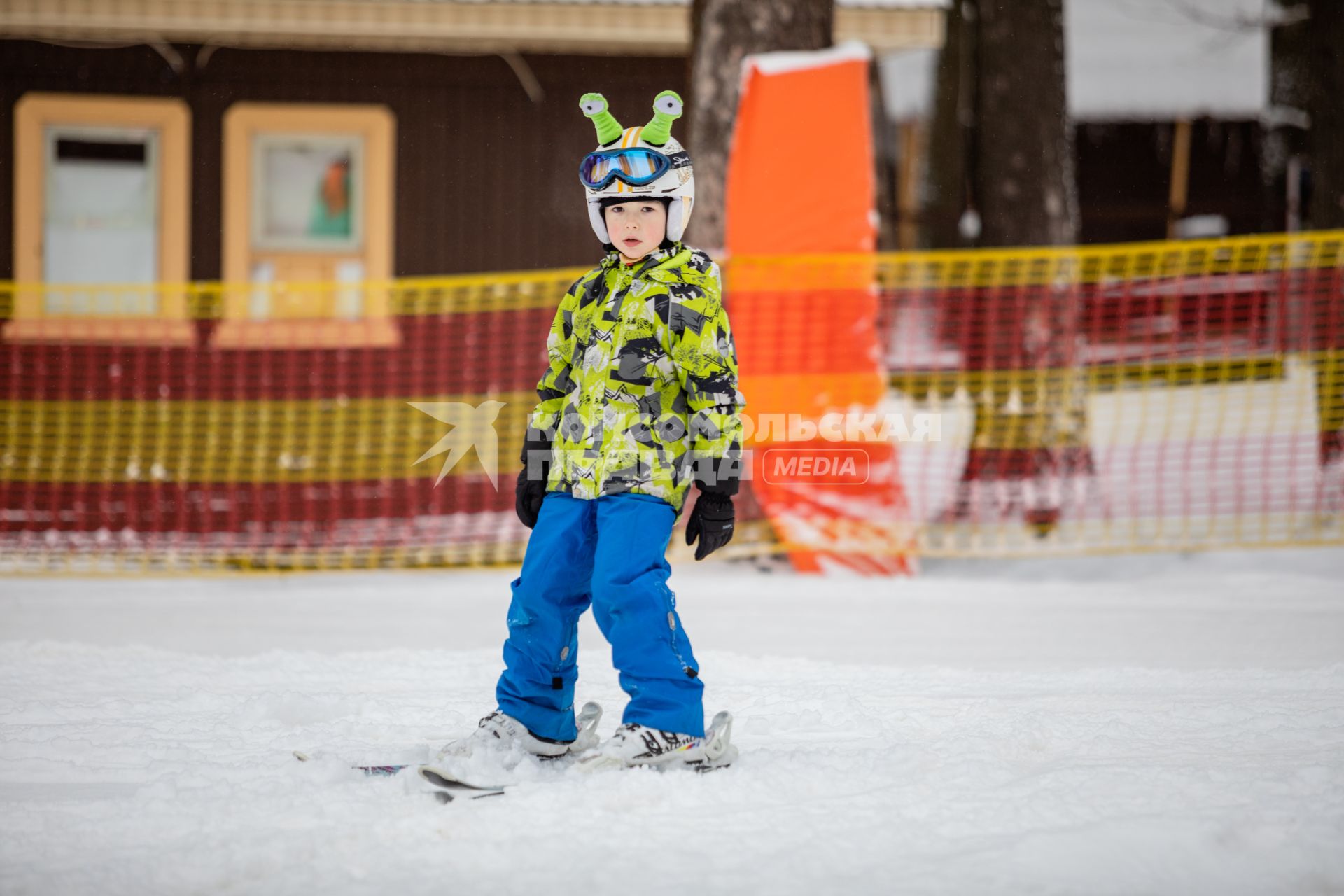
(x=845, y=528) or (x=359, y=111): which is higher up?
(x=359, y=111)

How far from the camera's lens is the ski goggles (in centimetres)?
332

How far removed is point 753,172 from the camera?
259 inches

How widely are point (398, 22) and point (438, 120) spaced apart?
887 mm

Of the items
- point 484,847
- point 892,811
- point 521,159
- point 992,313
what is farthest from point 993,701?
point 521,159

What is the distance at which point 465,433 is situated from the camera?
27.6 ft

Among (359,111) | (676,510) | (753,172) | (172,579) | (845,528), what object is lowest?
(172,579)

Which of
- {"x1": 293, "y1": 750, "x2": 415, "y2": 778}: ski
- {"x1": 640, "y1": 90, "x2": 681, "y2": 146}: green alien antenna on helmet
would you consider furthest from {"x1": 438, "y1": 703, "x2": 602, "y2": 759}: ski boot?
{"x1": 640, "y1": 90, "x2": 681, "y2": 146}: green alien antenna on helmet

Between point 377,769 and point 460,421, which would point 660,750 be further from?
point 460,421

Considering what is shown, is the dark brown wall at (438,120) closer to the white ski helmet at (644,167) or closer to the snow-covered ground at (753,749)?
the snow-covered ground at (753,749)

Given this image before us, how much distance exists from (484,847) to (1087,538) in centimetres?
552

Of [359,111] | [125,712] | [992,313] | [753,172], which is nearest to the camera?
[125,712]

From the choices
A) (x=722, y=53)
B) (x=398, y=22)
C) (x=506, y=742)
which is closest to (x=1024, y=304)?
(x=722, y=53)

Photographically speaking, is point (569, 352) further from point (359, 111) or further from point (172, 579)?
point (359, 111)

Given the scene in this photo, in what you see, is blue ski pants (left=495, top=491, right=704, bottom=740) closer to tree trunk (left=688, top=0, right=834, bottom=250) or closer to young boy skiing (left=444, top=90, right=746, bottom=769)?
young boy skiing (left=444, top=90, right=746, bottom=769)
